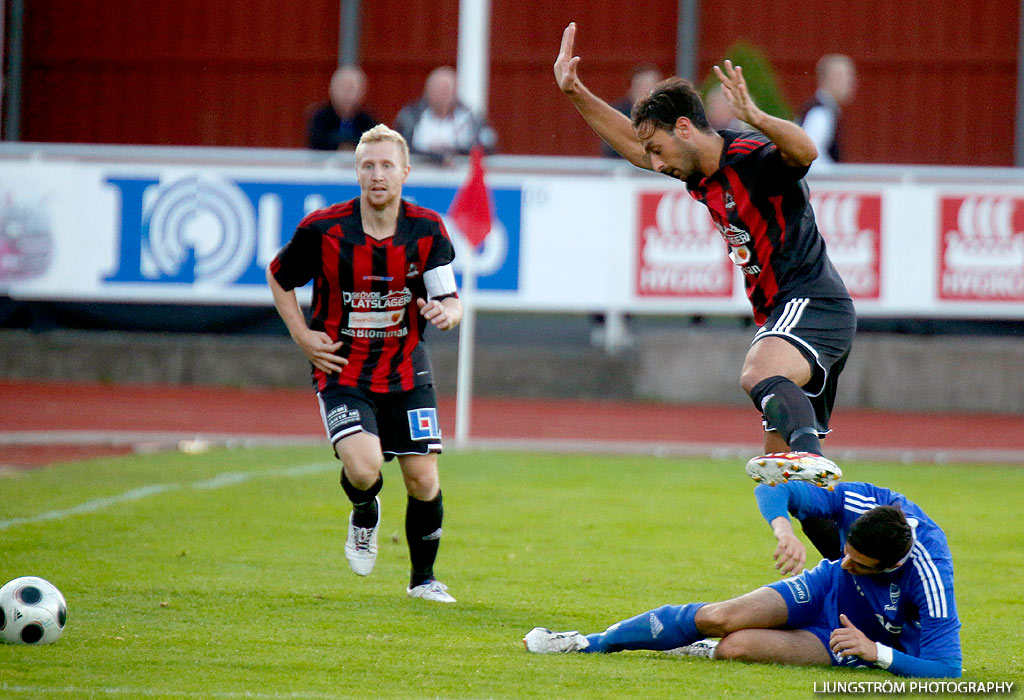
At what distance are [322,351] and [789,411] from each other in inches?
89.0

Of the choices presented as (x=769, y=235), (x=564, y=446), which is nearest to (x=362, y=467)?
(x=769, y=235)

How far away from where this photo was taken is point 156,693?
4.55m

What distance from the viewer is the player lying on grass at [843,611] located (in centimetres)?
492

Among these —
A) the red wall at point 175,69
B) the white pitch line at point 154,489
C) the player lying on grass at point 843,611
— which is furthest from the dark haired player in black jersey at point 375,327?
the red wall at point 175,69

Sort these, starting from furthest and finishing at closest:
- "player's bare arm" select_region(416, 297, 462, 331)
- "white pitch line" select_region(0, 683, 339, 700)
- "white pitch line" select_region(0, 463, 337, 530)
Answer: "white pitch line" select_region(0, 463, 337, 530), "player's bare arm" select_region(416, 297, 462, 331), "white pitch line" select_region(0, 683, 339, 700)

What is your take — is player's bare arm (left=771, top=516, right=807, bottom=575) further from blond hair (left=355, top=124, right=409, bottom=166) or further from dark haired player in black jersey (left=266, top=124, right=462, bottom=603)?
blond hair (left=355, top=124, right=409, bottom=166)

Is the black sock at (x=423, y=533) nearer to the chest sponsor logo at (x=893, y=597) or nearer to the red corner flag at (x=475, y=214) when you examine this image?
the chest sponsor logo at (x=893, y=597)

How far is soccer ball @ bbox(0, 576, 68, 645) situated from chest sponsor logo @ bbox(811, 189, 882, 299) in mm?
10112

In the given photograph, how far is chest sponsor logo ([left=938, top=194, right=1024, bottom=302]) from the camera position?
13.7m

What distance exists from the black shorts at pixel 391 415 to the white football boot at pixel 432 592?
647mm

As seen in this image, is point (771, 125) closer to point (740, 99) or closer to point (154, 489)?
point (740, 99)

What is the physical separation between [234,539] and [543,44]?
17326 mm

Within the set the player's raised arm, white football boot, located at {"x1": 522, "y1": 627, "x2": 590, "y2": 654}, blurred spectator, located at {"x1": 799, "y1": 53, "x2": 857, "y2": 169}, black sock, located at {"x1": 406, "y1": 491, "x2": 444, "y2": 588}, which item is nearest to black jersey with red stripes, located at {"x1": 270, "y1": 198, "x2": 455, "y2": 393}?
black sock, located at {"x1": 406, "y1": 491, "x2": 444, "y2": 588}

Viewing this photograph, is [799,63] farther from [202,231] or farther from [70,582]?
[70,582]
